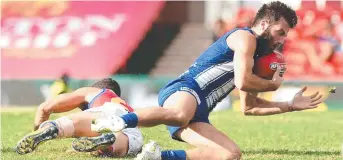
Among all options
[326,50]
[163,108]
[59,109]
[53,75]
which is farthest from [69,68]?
[163,108]

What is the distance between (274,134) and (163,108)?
537 cm

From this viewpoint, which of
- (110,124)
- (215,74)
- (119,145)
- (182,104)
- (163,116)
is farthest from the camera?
(119,145)

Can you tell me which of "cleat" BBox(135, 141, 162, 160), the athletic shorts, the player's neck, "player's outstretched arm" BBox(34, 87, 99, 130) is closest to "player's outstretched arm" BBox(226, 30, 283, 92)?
the player's neck

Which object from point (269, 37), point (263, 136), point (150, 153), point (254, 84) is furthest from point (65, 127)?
point (263, 136)

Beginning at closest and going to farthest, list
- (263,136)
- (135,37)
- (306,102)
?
1. (306,102)
2. (263,136)
3. (135,37)

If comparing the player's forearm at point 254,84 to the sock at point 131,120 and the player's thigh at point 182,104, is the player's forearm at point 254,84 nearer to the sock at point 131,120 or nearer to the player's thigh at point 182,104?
the player's thigh at point 182,104

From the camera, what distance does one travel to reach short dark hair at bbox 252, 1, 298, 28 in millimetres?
7578

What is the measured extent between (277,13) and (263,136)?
4.67 meters

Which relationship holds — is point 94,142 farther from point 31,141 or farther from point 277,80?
point 277,80

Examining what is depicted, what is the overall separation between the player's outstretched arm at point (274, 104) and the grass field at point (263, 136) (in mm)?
890

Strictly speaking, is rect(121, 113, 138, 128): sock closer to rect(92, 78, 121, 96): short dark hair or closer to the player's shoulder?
the player's shoulder

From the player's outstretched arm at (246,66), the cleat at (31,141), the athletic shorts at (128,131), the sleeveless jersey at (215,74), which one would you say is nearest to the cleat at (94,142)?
the athletic shorts at (128,131)

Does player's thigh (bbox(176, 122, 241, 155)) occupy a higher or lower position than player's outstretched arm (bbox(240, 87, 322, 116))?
lower

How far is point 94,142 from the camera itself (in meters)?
8.05
